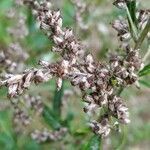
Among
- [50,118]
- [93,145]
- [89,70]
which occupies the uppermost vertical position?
[50,118]

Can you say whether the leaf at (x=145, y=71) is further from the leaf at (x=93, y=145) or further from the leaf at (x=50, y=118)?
the leaf at (x=50, y=118)

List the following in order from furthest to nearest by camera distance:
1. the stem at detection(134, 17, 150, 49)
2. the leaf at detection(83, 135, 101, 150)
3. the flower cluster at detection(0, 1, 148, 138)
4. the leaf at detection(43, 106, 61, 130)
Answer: the leaf at detection(43, 106, 61, 130) → the leaf at detection(83, 135, 101, 150) → the stem at detection(134, 17, 150, 49) → the flower cluster at detection(0, 1, 148, 138)

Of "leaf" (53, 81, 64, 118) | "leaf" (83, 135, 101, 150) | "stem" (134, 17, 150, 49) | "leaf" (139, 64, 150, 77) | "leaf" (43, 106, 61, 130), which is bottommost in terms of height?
"leaf" (83, 135, 101, 150)

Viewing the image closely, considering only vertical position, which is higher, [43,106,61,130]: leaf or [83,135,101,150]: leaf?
[43,106,61,130]: leaf

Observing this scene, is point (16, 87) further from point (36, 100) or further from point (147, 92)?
point (147, 92)

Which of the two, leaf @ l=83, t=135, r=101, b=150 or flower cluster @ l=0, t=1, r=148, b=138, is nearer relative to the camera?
flower cluster @ l=0, t=1, r=148, b=138

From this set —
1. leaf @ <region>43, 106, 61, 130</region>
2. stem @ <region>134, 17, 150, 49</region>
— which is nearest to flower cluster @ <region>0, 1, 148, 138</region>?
stem @ <region>134, 17, 150, 49</region>

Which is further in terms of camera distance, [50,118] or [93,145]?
[50,118]

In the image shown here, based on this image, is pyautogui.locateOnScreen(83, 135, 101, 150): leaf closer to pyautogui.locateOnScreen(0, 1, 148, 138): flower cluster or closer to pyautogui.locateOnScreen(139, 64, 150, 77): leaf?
pyautogui.locateOnScreen(0, 1, 148, 138): flower cluster

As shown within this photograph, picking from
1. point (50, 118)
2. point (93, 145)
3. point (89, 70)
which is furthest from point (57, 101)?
point (89, 70)

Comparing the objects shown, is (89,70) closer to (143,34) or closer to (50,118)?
(143,34)

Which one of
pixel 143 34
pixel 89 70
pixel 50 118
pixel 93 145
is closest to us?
pixel 89 70

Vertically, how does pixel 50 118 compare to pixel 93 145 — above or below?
above
